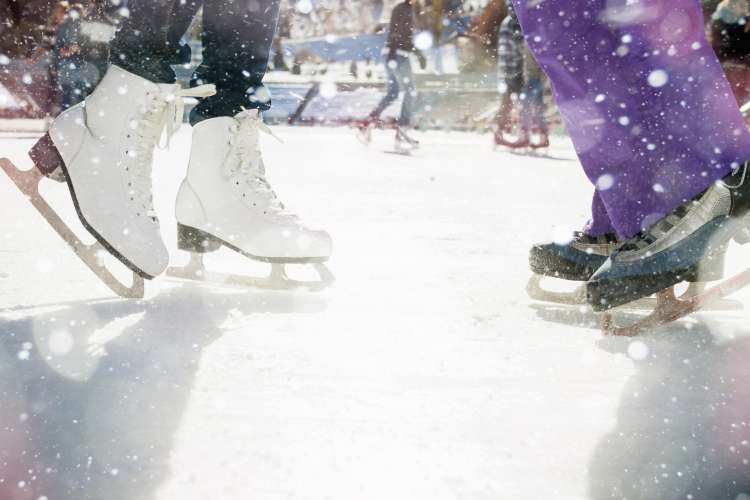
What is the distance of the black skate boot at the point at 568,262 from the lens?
4.15 ft

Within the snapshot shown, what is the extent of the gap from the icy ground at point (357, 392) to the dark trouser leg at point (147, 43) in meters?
0.40

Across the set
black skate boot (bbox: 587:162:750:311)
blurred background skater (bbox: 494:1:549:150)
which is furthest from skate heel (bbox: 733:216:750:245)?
blurred background skater (bbox: 494:1:549:150)

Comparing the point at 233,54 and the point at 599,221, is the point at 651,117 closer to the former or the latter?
the point at 599,221

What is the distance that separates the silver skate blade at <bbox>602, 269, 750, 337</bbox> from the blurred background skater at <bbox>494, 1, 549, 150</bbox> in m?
4.89

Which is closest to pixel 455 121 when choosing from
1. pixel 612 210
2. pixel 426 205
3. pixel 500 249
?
pixel 426 205

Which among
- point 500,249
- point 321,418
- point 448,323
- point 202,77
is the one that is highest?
point 202,77

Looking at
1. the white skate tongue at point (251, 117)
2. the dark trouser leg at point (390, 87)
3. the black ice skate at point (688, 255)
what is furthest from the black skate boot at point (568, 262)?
the dark trouser leg at point (390, 87)

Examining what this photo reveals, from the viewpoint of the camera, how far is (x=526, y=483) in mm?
648

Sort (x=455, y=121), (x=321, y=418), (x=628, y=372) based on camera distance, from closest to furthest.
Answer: (x=321, y=418) → (x=628, y=372) → (x=455, y=121)

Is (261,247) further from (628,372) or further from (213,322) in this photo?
(628,372)

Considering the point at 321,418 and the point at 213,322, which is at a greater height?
the point at 321,418

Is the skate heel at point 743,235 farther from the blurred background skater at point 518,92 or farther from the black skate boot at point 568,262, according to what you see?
the blurred background skater at point 518,92

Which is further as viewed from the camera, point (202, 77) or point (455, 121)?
point (455, 121)

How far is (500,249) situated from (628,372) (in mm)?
818
